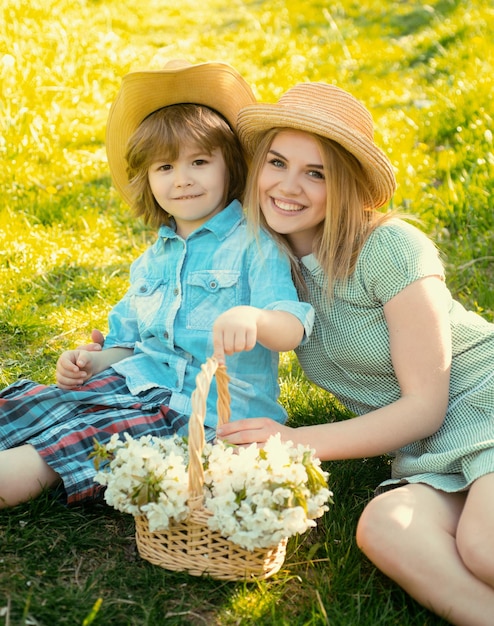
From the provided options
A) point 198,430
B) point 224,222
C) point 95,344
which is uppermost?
point 224,222

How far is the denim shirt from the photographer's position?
2631 millimetres

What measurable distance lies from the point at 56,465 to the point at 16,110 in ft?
10.7

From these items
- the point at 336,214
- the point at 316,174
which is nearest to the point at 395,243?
the point at 336,214

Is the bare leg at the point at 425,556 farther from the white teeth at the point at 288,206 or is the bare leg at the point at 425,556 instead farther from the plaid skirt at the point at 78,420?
the white teeth at the point at 288,206

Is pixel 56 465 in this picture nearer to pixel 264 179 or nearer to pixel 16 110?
pixel 264 179

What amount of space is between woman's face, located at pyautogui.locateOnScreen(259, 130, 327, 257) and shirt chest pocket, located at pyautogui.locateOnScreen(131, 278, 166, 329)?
46 cm

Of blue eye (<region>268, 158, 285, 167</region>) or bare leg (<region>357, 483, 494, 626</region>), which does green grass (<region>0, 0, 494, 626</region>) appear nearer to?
bare leg (<region>357, 483, 494, 626</region>)

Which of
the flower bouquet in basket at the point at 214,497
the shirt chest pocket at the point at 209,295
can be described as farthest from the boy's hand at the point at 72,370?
the flower bouquet in basket at the point at 214,497

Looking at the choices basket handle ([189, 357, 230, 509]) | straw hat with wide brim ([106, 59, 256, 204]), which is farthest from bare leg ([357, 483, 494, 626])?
straw hat with wide brim ([106, 59, 256, 204])

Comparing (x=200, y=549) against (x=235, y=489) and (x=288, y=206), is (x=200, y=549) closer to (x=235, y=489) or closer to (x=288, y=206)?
(x=235, y=489)

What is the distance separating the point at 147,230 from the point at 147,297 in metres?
1.83

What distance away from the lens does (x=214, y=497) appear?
213 cm

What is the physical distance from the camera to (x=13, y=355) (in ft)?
11.4

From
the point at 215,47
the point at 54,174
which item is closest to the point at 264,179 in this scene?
the point at 54,174
